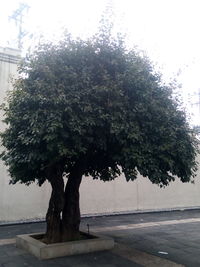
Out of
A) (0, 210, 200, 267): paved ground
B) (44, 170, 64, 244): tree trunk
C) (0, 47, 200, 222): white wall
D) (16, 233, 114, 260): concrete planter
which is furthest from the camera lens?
(0, 47, 200, 222): white wall

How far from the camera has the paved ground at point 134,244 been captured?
6.04 metres

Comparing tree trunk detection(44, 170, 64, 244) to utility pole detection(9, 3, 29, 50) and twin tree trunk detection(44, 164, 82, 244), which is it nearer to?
twin tree trunk detection(44, 164, 82, 244)

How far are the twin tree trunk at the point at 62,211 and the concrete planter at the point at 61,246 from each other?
0.28 meters

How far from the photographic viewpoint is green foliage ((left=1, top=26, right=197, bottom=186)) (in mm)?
5816

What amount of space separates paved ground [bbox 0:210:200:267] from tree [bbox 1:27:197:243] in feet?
3.06

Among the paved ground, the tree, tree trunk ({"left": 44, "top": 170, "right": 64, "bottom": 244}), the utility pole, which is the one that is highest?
the utility pole

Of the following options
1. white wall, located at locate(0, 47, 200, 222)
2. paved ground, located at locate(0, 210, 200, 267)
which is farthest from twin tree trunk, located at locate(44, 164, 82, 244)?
white wall, located at locate(0, 47, 200, 222)

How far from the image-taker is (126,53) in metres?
6.68

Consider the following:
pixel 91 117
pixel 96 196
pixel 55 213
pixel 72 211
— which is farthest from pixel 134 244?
pixel 96 196

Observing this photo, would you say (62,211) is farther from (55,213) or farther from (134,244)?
(134,244)

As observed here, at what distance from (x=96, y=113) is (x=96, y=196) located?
7339mm

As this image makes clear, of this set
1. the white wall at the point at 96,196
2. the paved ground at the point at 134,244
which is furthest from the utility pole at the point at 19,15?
the paved ground at the point at 134,244

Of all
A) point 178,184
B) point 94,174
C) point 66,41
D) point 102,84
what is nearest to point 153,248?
point 94,174

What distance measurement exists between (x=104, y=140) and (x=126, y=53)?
6.55 ft
